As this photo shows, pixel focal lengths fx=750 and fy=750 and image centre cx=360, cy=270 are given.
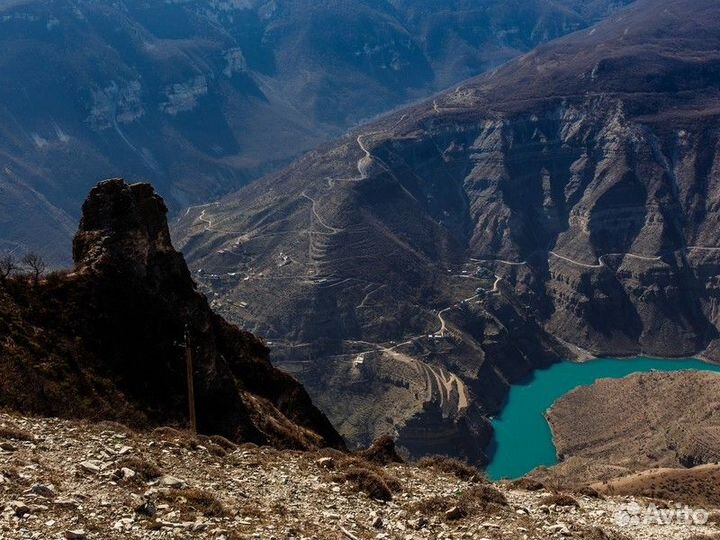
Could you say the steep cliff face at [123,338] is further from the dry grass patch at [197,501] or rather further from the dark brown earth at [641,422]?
the dark brown earth at [641,422]

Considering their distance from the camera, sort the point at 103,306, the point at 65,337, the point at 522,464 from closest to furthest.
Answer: the point at 65,337 < the point at 103,306 < the point at 522,464

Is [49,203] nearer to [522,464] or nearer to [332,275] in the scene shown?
[332,275]

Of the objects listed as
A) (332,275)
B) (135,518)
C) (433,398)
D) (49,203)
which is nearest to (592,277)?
(332,275)

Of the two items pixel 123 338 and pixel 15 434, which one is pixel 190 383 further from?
pixel 15 434

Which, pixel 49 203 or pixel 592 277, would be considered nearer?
pixel 592 277

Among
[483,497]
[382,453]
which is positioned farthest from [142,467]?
[382,453]

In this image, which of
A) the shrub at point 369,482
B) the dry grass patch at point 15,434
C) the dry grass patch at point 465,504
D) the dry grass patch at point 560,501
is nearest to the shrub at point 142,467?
the dry grass patch at point 15,434
